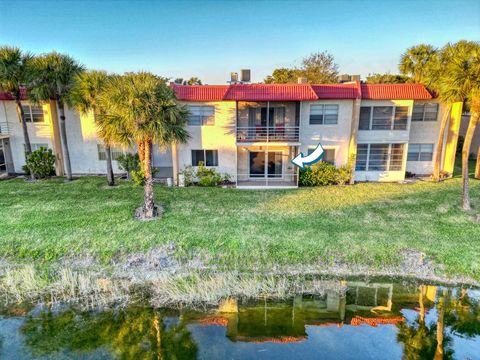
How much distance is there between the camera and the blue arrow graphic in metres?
19.2

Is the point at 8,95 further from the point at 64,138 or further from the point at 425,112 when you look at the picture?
the point at 425,112

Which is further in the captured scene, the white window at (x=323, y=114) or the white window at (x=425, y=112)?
the white window at (x=425, y=112)

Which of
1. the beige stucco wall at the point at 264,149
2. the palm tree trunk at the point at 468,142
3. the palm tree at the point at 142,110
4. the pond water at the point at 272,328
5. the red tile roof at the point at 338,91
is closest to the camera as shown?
the pond water at the point at 272,328


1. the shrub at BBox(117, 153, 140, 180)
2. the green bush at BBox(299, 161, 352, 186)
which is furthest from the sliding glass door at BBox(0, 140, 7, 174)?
the green bush at BBox(299, 161, 352, 186)

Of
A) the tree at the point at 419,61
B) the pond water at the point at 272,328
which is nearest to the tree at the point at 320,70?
the tree at the point at 419,61

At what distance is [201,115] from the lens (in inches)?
805

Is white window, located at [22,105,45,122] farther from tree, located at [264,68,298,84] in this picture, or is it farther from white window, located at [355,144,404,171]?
tree, located at [264,68,298,84]

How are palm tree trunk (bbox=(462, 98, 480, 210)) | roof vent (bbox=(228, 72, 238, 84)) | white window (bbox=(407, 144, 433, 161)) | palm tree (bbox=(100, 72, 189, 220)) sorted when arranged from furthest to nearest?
white window (bbox=(407, 144, 433, 161))
roof vent (bbox=(228, 72, 238, 84))
palm tree trunk (bbox=(462, 98, 480, 210))
palm tree (bbox=(100, 72, 189, 220))

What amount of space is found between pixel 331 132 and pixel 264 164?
4868 mm

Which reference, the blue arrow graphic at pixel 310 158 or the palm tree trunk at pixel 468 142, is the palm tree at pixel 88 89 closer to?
the blue arrow graphic at pixel 310 158

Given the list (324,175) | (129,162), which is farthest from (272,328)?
(129,162)

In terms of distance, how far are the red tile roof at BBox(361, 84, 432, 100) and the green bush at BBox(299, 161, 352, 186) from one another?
15.8 ft

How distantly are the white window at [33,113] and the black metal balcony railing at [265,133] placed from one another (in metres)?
14.2

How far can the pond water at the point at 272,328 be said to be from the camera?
8742 mm
